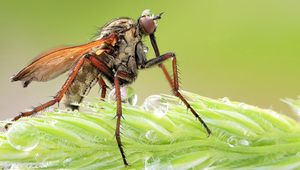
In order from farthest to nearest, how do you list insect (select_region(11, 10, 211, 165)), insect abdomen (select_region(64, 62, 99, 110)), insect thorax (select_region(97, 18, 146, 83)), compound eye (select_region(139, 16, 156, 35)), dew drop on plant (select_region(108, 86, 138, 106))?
compound eye (select_region(139, 16, 156, 35))
insect thorax (select_region(97, 18, 146, 83))
insect abdomen (select_region(64, 62, 99, 110))
insect (select_region(11, 10, 211, 165))
dew drop on plant (select_region(108, 86, 138, 106))

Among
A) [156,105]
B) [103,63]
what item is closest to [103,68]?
[103,63]

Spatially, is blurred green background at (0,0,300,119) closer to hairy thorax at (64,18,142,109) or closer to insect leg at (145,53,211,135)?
hairy thorax at (64,18,142,109)

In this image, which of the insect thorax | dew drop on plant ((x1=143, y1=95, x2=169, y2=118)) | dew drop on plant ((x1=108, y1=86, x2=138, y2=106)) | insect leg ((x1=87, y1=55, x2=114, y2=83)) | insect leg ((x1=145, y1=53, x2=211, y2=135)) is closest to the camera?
dew drop on plant ((x1=143, y1=95, x2=169, y2=118))

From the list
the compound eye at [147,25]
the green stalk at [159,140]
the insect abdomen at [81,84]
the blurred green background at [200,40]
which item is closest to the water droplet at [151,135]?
the green stalk at [159,140]

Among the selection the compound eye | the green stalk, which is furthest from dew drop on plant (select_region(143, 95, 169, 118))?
the compound eye

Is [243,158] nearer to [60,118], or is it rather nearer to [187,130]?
[187,130]

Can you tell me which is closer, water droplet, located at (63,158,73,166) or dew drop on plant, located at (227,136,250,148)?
water droplet, located at (63,158,73,166)

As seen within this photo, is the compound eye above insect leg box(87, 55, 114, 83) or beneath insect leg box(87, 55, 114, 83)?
above

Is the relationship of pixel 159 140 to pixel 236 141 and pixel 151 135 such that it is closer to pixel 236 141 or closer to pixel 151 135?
pixel 151 135
